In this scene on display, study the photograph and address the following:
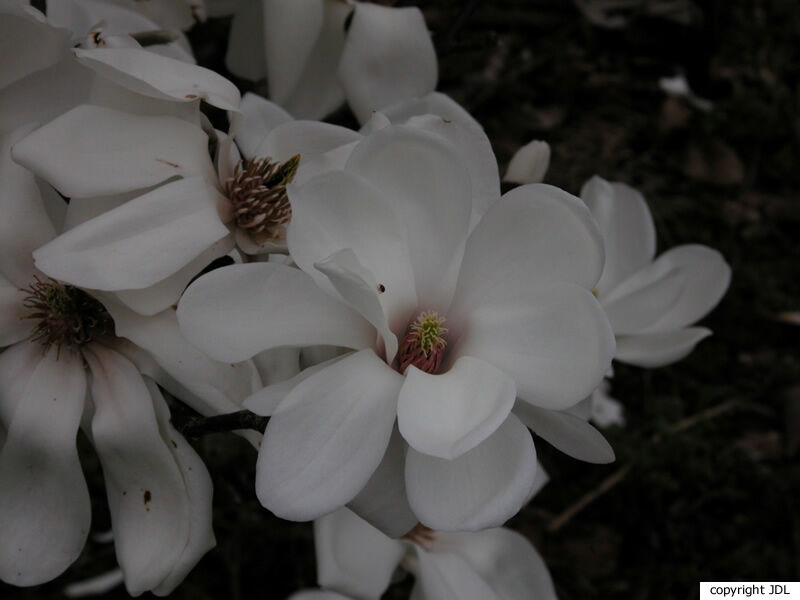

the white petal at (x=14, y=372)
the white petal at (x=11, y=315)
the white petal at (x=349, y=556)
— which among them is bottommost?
the white petal at (x=349, y=556)

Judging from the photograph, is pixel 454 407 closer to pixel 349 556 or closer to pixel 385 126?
pixel 385 126

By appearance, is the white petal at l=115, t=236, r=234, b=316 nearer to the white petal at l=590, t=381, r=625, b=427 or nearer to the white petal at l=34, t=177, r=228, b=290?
the white petal at l=34, t=177, r=228, b=290

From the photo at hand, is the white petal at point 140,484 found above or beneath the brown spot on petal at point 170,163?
beneath

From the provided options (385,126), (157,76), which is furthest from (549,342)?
(157,76)

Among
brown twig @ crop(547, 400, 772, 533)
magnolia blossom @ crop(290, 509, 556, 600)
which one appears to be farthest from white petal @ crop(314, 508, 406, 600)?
brown twig @ crop(547, 400, 772, 533)

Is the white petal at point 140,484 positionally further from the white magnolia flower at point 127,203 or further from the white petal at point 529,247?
the white petal at point 529,247

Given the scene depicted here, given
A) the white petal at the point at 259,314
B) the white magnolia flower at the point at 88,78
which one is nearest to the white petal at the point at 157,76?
the white magnolia flower at the point at 88,78
